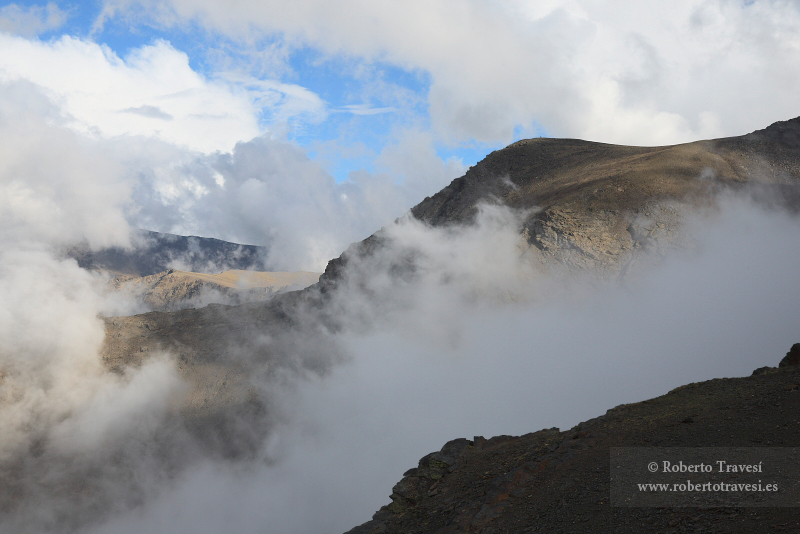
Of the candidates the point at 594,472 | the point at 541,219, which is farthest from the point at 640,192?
the point at 594,472

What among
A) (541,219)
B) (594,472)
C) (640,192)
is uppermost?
(541,219)

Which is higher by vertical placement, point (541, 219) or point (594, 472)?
point (541, 219)

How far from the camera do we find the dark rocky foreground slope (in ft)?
42.7

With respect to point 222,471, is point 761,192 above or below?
above

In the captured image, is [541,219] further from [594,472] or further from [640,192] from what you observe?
[594,472]

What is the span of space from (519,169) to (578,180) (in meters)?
14.1

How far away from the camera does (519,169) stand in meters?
81.2

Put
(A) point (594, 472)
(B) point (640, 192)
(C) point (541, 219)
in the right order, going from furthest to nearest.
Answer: (C) point (541, 219) < (B) point (640, 192) < (A) point (594, 472)

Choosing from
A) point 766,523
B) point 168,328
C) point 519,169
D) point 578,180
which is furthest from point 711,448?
point 168,328

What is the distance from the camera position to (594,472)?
1642 cm

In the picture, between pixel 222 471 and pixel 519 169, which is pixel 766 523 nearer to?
pixel 519 169

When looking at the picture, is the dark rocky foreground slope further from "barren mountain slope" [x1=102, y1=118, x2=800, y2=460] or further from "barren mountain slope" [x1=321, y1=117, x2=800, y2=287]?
"barren mountain slope" [x1=102, y1=118, x2=800, y2=460]

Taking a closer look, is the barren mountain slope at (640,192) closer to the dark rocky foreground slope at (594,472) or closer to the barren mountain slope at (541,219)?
the barren mountain slope at (541,219)

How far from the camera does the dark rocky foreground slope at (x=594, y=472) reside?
13016 millimetres
